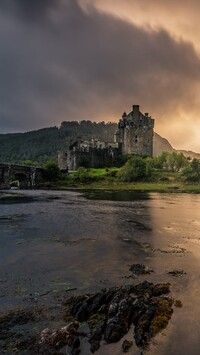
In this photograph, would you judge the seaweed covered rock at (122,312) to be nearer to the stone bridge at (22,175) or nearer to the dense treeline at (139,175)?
the dense treeline at (139,175)

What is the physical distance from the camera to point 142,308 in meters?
14.6

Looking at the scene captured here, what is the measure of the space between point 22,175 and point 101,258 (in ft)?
356

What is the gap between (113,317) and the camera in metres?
13.8

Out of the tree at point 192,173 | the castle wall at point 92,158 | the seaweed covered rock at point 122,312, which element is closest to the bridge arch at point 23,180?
the castle wall at point 92,158

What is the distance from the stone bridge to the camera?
117 meters

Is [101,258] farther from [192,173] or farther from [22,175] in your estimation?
[22,175]

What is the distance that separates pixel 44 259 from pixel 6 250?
4.06m

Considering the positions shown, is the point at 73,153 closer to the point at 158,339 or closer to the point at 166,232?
the point at 166,232

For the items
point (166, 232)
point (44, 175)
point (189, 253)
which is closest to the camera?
point (189, 253)

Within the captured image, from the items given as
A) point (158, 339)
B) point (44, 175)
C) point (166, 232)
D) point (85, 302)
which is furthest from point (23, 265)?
point (44, 175)

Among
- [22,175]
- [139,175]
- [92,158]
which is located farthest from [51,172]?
[139,175]

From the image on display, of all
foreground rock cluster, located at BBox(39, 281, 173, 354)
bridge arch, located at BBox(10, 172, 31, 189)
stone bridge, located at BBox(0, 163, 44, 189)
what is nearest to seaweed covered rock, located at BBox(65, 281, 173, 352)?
foreground rock cluster, located at BBox(39, 281, 173, 354)

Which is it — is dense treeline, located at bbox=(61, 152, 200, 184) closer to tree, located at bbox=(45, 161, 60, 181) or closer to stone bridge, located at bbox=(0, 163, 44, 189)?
tree, located at bbox=(45, 161, 60, 181)

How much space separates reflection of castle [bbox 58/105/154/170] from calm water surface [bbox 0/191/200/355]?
9832 cm
